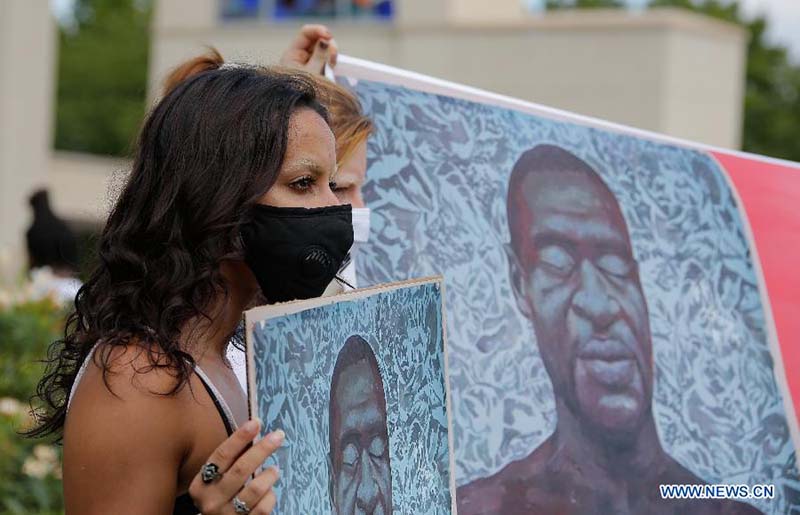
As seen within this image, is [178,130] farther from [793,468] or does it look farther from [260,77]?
[793,468]

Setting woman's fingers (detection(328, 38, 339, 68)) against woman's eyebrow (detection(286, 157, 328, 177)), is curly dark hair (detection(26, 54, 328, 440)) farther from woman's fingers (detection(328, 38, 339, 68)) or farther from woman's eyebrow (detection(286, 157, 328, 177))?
woman's fingers (detection(328, 38, 339, 68))

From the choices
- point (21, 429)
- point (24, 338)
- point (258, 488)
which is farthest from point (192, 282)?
point (24, 338)

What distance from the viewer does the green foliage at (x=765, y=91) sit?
41.8 m

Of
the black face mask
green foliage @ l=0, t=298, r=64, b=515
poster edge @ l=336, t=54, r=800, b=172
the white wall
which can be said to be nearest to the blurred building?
the white wall

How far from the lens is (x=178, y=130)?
1.96 metres

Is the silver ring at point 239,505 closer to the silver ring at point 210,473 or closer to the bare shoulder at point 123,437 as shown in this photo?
the silver ring at point 210,473

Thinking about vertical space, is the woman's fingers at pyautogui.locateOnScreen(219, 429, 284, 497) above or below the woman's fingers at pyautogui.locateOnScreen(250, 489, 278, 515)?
above

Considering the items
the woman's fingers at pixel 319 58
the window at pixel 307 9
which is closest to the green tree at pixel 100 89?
the window at pixel 307 9

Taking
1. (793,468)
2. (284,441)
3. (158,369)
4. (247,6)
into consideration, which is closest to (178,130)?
(158,369)

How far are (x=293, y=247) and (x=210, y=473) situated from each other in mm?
370

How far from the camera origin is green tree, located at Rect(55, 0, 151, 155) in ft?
165

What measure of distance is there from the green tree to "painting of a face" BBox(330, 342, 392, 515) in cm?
4780

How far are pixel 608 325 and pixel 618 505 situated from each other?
37 cm

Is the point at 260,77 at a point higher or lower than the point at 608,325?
higher
